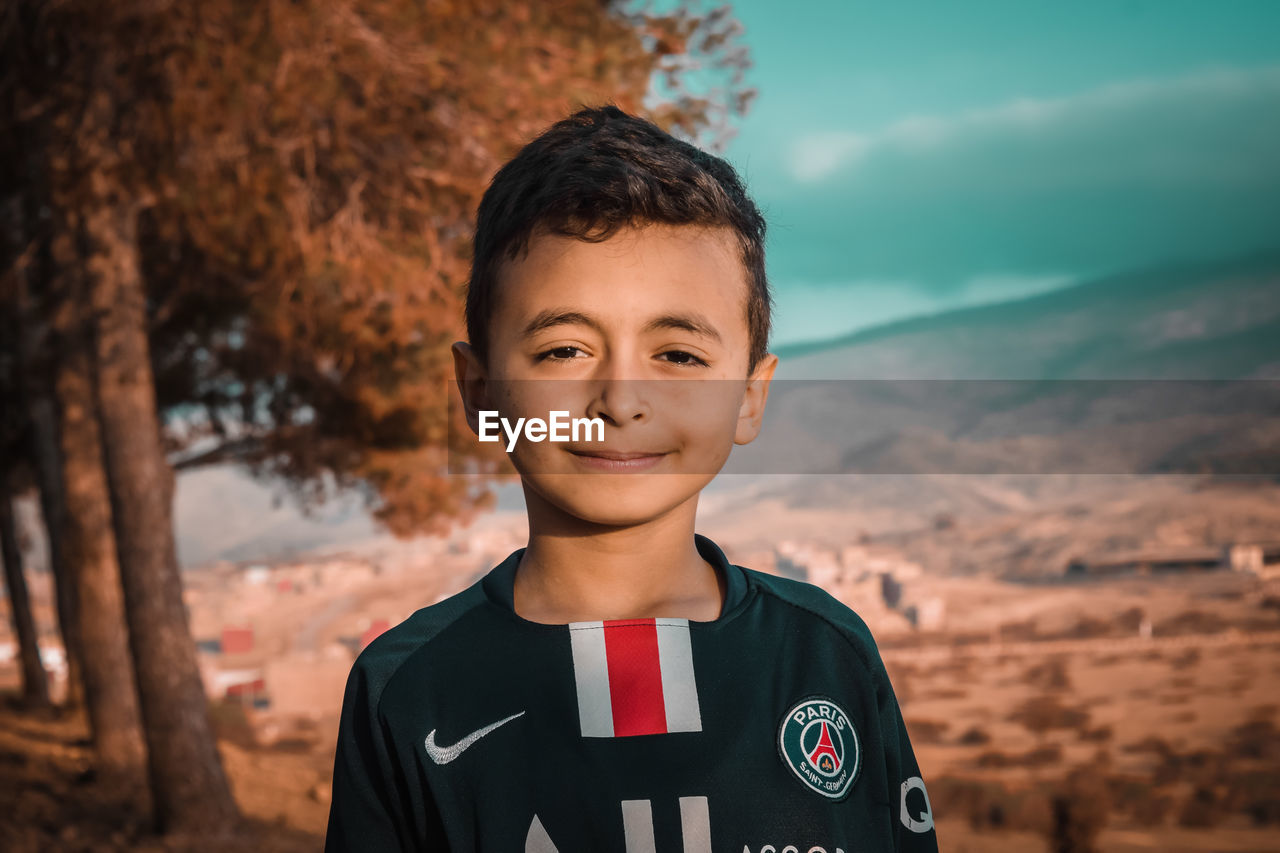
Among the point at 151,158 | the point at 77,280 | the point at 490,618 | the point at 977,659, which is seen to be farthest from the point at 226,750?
the point at 977,659

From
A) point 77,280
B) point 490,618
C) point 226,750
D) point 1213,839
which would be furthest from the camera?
point 1213,839

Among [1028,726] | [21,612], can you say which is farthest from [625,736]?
[1028,726]

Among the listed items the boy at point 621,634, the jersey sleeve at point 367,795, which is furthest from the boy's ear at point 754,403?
the jersey sleeve at point 367,795

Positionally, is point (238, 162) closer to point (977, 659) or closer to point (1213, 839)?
point (1213, 839)

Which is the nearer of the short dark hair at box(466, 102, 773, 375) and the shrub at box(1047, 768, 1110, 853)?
the short dark hair at box(466, 102, 773, 375)

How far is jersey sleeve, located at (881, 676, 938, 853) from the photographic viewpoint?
145 centimetres

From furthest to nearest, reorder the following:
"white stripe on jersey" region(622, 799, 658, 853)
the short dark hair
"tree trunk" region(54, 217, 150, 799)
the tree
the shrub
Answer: the shrub, "tree trunk" region(54, 217, 150, 799), the tree, the short dark hair, "white stripe on jersey" region(622, 799, 658, 853)

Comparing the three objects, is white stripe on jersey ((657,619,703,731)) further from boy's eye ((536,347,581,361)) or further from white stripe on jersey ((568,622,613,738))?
boy's eye ((536,347,581,361))

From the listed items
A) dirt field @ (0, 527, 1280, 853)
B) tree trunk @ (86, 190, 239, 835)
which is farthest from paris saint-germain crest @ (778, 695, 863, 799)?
tree trunk @ (86, 190, 239, 835)

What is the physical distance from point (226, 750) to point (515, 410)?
1147cm

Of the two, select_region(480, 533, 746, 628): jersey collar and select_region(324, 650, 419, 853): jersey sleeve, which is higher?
select_region(480, 533, 746, 628): jersey collar

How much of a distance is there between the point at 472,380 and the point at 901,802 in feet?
2.83

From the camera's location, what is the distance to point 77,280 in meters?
7.44

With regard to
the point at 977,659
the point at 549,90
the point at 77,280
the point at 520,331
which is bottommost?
the point at 977,659
